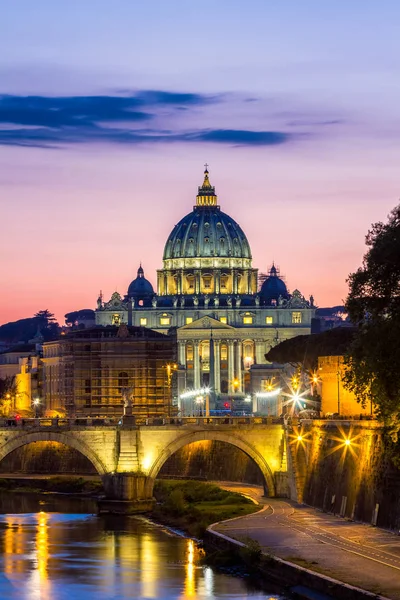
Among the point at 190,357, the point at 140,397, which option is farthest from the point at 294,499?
the point at 190,357

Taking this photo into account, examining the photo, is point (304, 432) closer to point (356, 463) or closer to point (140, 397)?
point (356, 463)

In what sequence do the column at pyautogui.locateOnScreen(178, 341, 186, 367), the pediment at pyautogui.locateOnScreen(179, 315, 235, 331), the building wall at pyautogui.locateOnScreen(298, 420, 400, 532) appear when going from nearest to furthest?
the building wall at pyautogui.locateOnScreen(298, 420, 400, 532) < the column at pyautogui.locateOnScreen(178, 341, 186, 367) < the pediment at pyautogui.locateOnScreen(179, 315, 235, 331)

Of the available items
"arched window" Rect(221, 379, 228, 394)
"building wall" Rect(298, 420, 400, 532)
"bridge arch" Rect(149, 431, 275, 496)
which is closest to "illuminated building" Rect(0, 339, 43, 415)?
"arched window" Rect(221, 379, 228, 394)

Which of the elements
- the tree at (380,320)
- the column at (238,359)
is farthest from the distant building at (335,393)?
the column at (238,359)

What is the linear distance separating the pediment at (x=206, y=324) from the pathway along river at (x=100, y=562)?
420 ft

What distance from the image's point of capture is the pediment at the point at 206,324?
196250mm

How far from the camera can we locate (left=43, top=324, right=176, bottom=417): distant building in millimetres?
117062

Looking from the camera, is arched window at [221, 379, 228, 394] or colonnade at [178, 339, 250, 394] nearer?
arched window at [221, 379, 228, 394]

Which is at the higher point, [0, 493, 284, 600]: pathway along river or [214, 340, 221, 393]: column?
[214, 340, 221, 393]: column

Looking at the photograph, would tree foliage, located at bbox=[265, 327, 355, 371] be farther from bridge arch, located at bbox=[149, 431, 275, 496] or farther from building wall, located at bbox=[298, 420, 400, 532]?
building wall, located at bbox=[298, 420, 400, 532]

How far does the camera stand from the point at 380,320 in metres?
47.3

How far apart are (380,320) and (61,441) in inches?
966

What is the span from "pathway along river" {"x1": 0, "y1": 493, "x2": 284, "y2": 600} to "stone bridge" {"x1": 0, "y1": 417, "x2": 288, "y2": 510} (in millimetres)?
1926

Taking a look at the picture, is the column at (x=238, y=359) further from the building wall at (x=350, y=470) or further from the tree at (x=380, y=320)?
the tree at (x=380, y=320)
